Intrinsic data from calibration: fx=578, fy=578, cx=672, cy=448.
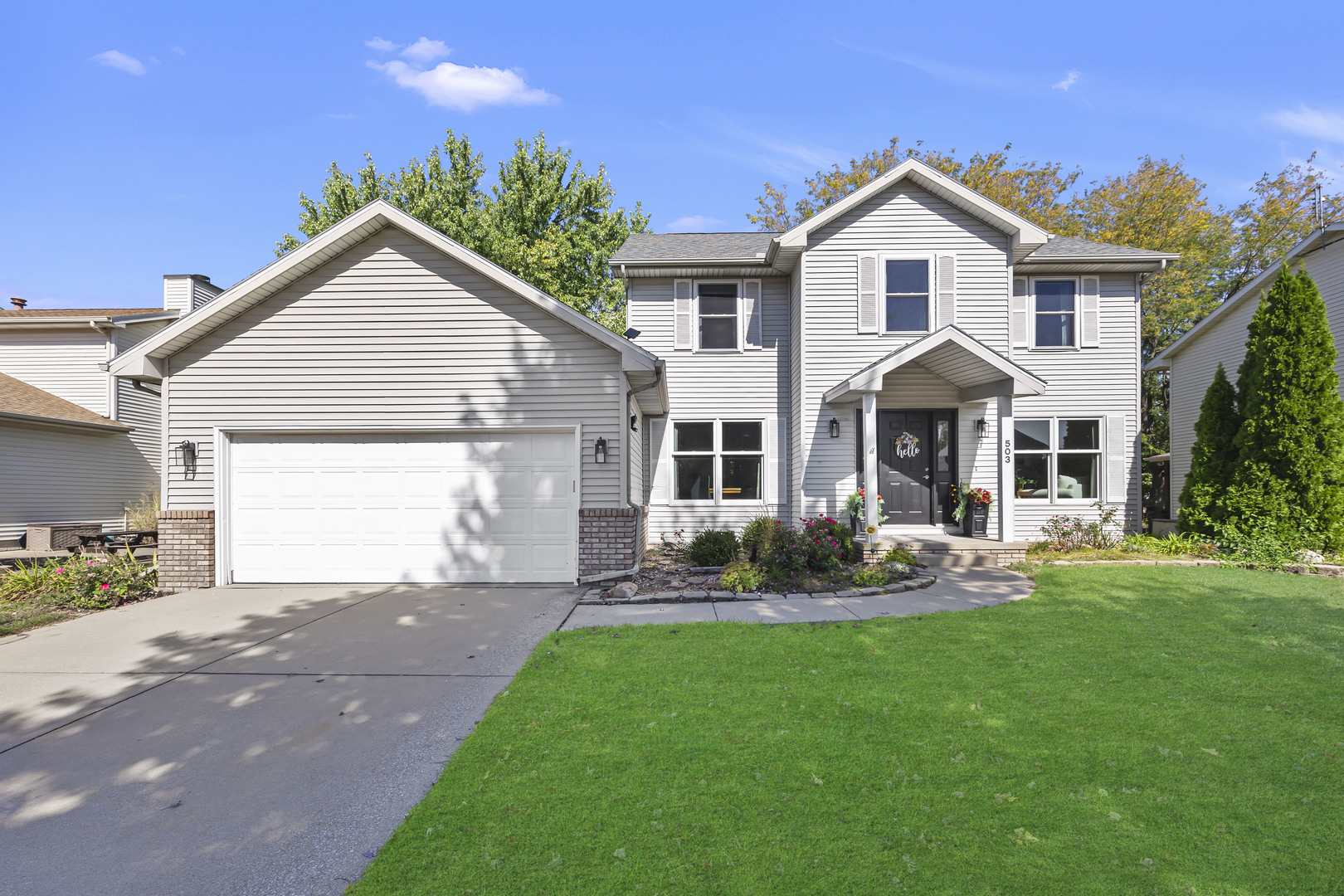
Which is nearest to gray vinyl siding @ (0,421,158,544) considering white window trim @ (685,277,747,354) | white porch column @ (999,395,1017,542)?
white window trim @ (685,277,747,354)

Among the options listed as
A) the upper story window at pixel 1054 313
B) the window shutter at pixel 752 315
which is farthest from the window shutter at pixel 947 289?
the window shutter at pixel 752 315

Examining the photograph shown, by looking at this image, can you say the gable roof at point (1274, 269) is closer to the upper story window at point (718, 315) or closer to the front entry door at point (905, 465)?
the front entry door at point (905, 465)

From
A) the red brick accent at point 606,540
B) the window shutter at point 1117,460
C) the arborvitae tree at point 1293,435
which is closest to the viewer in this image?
the red brick accent at point 606,540

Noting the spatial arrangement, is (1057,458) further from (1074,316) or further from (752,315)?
(752,315)

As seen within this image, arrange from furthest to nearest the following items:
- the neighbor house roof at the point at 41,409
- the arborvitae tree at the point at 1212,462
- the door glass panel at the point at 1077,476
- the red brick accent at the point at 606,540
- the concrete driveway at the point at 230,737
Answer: the neighbor house roof at the point at 41,409 → the door glass panel at the point at 1077,476 → the arborvitae tree at the point at 1212,462 → the red brick accent at the point at 606,540 → the concrete driveway at the point at 230,737

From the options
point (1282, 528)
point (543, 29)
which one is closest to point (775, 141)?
point (543, 29)

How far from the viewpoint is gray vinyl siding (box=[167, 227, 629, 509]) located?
28.0 feet

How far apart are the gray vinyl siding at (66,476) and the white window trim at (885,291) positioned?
18.7m

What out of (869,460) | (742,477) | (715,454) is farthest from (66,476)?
(869,460)

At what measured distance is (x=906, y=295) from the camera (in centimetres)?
1090

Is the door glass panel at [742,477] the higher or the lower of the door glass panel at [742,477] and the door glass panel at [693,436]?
the lower

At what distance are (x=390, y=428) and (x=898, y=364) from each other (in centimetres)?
806

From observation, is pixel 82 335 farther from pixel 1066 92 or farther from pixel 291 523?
pixel 1066 92

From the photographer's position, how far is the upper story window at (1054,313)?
11883 mm
